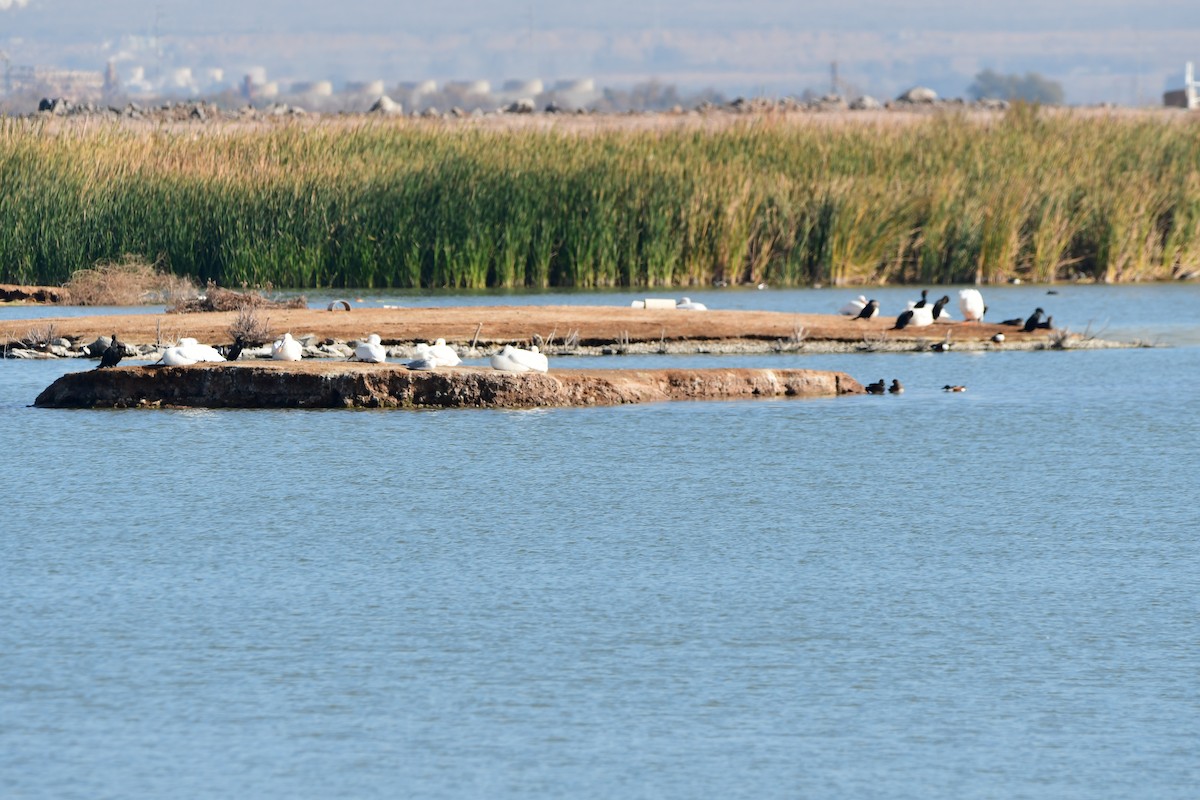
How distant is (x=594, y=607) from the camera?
878 cm

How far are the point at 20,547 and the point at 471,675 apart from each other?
343 cm

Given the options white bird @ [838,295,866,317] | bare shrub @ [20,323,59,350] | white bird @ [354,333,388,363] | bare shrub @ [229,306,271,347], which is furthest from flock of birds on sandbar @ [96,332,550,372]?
white bird @ [838,295,866,317]

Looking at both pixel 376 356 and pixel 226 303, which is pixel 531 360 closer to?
pixel 376 356

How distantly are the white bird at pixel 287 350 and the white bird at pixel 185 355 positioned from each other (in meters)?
0.70

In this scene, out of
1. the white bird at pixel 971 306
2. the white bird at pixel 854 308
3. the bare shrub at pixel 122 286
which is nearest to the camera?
the white bird at pixel 971 306

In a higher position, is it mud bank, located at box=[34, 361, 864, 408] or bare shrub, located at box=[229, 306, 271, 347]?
bare shrub, located at box=[229, 306, 271, 347]

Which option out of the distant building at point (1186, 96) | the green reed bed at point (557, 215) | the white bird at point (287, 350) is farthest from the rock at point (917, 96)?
the white bird at point (287, 350)

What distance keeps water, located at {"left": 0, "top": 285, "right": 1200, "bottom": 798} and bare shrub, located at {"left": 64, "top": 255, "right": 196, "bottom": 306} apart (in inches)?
432

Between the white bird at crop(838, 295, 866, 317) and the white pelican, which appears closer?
the white pelican

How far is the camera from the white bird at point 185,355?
15922mm

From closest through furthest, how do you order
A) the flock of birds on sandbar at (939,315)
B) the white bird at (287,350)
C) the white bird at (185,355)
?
the white bird at (185,355)
the white bird at (287,350)
the flock of birds on sandbar at (939,315)

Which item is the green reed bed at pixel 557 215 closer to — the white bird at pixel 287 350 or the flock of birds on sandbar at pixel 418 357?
the white bird at pixel 287 350

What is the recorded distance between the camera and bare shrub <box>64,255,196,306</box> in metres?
25.9

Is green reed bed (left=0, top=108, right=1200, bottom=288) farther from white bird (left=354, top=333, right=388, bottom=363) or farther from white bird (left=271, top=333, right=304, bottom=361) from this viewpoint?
white bird (left=354, top=333, right=388, bottom=363)
